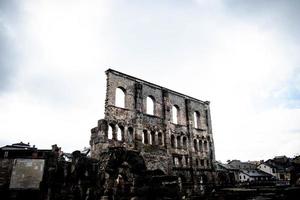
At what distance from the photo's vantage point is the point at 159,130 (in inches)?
890

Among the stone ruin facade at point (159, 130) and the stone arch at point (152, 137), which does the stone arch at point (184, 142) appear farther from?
the stone arch at point (152, 137)

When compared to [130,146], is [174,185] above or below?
below

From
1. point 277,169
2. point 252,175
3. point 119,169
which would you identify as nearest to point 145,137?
point 119,169

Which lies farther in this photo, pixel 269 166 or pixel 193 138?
pixel 269 166

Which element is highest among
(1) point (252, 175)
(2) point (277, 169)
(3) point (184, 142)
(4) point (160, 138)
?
(4) point (160, 138)

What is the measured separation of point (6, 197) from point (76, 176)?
12.9m

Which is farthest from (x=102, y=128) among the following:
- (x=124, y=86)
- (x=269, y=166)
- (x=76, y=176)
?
(x=269, y=166)

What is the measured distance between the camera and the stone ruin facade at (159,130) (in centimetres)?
1933

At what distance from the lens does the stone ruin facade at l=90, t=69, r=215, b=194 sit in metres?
19.3

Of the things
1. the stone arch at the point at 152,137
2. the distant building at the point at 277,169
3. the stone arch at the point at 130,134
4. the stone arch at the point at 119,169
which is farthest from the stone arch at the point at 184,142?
the distant building at the point at 277,169

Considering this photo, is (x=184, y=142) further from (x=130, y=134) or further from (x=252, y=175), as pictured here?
(x=252, y=175)

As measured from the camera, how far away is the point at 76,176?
10.4m

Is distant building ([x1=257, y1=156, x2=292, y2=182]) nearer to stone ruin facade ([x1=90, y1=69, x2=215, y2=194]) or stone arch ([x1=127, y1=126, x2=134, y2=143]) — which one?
stone ruin facade ([x1=90, y1=69, x2=215, y2=194])

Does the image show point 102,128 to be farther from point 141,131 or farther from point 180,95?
point 180,95
